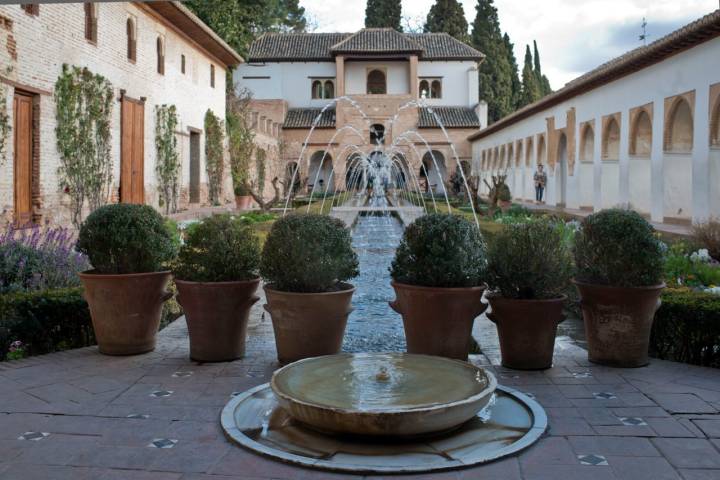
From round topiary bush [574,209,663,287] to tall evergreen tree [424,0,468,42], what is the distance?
4368 cm

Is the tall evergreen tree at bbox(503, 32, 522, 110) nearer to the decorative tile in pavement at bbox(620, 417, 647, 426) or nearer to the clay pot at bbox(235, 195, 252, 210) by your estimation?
the clay pot at bbox(235, 195, 252, 210)

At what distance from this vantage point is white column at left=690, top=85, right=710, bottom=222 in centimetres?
1416

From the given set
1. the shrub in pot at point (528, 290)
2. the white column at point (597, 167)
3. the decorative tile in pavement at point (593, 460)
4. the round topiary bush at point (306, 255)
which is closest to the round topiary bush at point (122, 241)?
the round topiary bush at point (306, 255)

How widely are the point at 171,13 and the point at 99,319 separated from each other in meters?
14.7

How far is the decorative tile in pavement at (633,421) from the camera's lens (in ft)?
11.7

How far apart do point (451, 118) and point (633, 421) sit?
39581mm

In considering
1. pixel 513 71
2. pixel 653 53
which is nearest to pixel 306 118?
pixel 513 71

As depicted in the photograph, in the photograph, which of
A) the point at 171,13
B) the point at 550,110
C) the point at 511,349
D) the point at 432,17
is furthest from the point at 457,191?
the point at 511,349

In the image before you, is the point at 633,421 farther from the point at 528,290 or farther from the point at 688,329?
the point at 688,329

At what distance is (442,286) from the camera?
465cm

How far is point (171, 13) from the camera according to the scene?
709 inches

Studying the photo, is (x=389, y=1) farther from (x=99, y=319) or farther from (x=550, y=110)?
(x=99, y=319)

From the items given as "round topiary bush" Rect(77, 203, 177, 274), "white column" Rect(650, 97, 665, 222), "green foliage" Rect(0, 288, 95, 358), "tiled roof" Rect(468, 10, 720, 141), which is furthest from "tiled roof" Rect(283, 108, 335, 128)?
"round topiary bush" Rect(77, 203, 177, 274)

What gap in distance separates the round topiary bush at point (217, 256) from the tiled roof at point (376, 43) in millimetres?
37604
